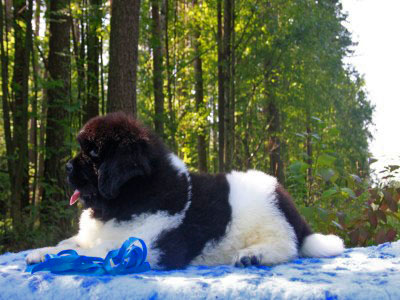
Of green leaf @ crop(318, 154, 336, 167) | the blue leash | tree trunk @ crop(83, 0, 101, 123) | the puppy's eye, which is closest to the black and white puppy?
the puppy's eye

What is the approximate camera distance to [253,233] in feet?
10.2

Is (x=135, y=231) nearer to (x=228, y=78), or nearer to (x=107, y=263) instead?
(x=107, y=263)

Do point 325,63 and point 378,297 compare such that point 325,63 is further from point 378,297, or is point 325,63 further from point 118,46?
point 378,297

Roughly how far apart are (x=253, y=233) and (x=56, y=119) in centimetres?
632

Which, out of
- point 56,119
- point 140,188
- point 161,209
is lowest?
point 161,209

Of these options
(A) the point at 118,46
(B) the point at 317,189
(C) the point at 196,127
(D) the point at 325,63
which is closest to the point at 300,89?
(D) the point at 325,63

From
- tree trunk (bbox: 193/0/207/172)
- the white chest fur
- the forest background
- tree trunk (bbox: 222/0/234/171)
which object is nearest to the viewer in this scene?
the white chest fur

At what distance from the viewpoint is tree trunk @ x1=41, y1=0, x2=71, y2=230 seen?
313 inches

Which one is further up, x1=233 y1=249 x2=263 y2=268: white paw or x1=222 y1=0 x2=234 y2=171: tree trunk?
x1=222 y1=0 x2=234 y2=171: tree trunk

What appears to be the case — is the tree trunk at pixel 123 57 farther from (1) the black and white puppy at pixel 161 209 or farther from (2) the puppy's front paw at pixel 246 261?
(2) the puppy's front paw at pixel 246 261

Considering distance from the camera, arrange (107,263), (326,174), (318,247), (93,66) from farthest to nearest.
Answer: (93,66) < (326,174) < (318,247) < (107,263)

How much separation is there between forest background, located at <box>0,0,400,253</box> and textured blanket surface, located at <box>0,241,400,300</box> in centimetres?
304

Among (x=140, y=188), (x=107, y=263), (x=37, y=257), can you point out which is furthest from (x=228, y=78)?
(x=107, y=263)

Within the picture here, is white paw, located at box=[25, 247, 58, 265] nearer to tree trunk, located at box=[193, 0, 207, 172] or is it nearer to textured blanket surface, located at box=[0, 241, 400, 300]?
textured blanket surface, located at box=[0, 241, 400, 300]
